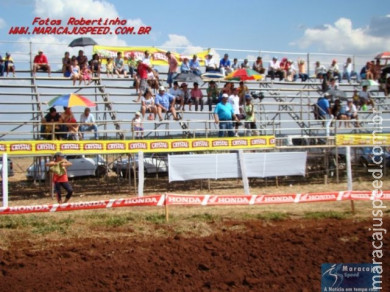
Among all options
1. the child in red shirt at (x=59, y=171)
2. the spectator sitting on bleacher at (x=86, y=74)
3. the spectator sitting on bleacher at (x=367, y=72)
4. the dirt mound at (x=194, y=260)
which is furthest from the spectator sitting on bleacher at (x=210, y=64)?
the dirt mound at (x=194, y=260)

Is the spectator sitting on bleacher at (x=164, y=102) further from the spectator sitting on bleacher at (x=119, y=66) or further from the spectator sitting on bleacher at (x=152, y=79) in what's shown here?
the spectator sitting on bleacher at (x=119, y=66)

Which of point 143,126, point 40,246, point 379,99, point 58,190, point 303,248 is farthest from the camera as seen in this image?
point 379,99

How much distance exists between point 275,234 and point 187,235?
1817mm

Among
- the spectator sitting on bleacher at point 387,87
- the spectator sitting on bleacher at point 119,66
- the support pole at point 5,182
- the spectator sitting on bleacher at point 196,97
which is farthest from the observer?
the spectator sitting on bleacher at point 387,87

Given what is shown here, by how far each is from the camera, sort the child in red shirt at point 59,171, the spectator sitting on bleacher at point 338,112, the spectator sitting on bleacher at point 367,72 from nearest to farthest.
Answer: the child in red shirt at point 59,171 → the spectator sitting on bleacher at point 338,112 → the spectator sitting on bleacher at point 367,72

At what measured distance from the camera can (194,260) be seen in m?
8.72

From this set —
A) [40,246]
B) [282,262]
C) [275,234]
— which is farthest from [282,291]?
[40,246]

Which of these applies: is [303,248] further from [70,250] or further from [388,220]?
[70,250]

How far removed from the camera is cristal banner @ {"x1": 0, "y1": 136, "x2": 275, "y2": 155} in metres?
15.1

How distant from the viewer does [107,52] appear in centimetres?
2420

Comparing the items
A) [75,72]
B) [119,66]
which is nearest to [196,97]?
[119,66]

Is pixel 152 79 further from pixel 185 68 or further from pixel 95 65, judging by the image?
pixel 95 65

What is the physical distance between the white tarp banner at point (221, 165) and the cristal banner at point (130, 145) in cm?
65

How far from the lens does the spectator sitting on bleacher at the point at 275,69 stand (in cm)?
2533
